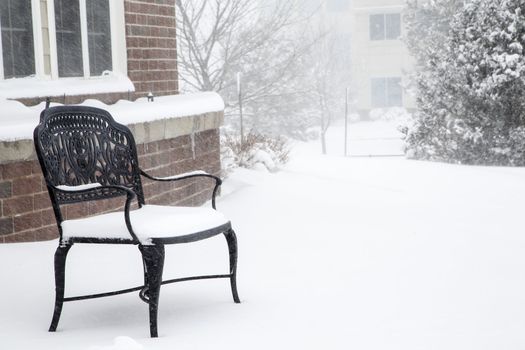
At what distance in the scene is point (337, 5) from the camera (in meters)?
55.3

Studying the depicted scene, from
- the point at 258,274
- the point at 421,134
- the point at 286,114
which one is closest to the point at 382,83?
the point at 286,114

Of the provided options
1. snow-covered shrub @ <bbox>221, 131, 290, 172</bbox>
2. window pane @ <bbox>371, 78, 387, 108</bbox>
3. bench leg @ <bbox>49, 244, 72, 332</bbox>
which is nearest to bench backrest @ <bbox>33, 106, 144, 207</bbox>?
bench leg @ <bbox>49, 244, 72, 332</bbox>

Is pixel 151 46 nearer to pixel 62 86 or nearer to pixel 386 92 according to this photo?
pixel 62 86

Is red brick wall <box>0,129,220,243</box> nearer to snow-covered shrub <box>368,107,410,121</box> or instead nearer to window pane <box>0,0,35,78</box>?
window pane <box>0,0,35,78</box>

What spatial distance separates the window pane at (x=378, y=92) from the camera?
42.8 metres

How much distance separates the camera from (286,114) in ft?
118

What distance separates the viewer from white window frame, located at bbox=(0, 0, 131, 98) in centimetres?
725

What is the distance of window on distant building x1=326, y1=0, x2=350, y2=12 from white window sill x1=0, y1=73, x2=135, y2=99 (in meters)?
47.5

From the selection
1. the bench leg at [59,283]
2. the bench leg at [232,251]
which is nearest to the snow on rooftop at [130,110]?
the bench leg at [59,283]

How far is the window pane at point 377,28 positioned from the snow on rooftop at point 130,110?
3259 centimetres

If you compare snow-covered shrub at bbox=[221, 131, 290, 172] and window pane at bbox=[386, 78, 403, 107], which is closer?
snow-covered shrub at bbox=[221, 131, 290, 172]

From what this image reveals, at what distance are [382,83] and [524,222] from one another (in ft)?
116

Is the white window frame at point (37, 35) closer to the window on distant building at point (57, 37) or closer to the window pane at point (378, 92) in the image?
the window on distant building at point (57, 37)

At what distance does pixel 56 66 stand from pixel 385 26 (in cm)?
3509
